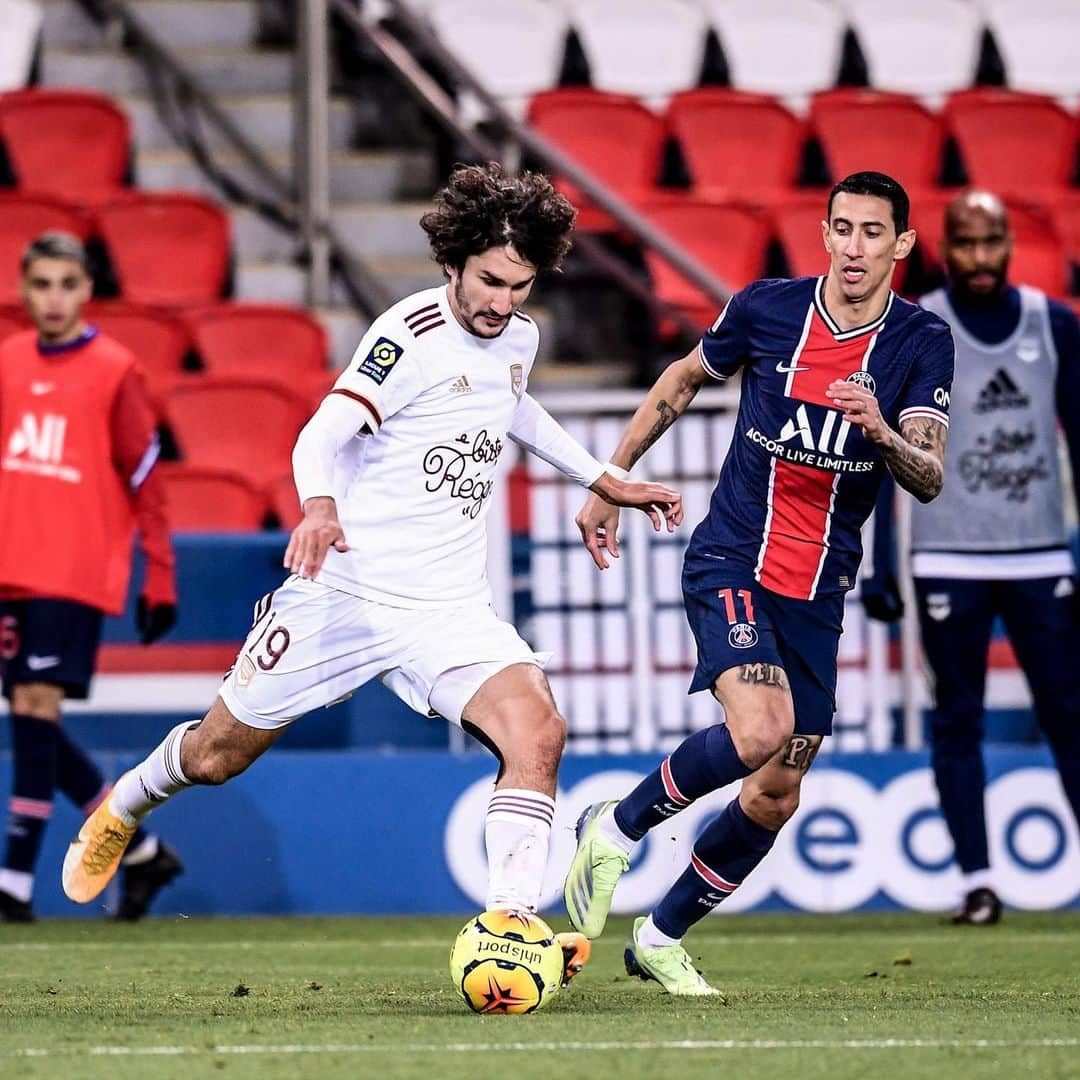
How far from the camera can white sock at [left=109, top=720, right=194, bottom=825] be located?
18.9 ft

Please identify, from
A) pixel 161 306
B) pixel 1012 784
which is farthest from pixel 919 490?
pixel 161 306

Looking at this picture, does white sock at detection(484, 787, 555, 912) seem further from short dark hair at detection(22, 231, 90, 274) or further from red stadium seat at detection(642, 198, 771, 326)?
red stadium seat at detection(642, 198, 771, 326)

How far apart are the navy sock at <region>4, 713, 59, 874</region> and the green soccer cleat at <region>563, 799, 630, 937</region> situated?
2.49 m

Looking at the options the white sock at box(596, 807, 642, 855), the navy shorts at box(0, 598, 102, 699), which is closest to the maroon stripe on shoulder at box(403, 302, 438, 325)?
the white sock at box(596, 807, 642, 855)

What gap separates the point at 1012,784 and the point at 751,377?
289cm

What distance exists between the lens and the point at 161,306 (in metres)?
10.1

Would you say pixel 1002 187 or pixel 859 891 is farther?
pixel 1002 187

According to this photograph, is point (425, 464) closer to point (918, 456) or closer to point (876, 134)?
point (918, 456)

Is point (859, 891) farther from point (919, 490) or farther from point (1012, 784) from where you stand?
point (919, 490)

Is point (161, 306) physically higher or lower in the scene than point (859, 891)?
higher

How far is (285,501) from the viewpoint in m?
8.91

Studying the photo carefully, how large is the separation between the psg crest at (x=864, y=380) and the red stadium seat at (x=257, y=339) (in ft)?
14.9

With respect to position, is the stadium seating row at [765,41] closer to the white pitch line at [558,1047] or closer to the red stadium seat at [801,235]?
the red stadium seat at [801,235]

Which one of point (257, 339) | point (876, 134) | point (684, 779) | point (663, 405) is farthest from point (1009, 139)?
point (684, 779)
